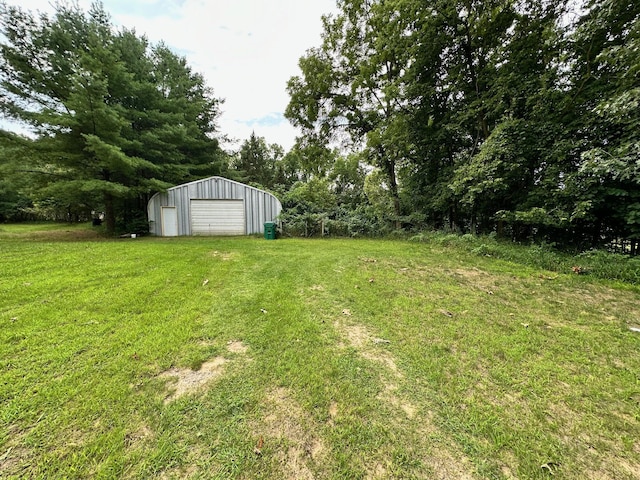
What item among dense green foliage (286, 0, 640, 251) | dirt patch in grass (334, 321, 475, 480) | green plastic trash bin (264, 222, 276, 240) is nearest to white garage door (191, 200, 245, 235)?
green plastic trash bin (264, 222, 276, 240)

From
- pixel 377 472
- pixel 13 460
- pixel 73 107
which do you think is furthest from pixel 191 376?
pixel 73 107

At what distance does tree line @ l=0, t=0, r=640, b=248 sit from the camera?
5.99 meters

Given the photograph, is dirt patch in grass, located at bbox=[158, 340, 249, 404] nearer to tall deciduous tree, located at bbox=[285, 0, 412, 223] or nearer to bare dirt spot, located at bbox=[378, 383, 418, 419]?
bare dirt spot, located at bbox=[378, 383, 418, 419]

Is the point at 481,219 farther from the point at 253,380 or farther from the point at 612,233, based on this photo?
the point at 253,380

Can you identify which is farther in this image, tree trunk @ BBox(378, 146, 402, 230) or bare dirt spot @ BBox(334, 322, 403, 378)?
tree trunk @ BBox(378, 146, 402, 230)

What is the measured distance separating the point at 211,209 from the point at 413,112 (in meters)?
10.6

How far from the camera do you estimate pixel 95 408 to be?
1.60 m

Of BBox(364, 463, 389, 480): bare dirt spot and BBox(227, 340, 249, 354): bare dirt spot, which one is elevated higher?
BBox(227, 340, 249, 354): bare dirt spot

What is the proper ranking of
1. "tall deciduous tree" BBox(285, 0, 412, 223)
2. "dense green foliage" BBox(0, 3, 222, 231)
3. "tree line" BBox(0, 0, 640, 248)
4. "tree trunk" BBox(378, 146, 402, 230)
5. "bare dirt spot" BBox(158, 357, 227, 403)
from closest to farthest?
"bare dirt spot" BBox(158, 357, 227, 403)
"tree line" BBox(0, 0, 640, 248)
"dense green foliage" BBox(0, 3, 222, 231)
"tall deciduous tree" BBox(285, 0, 412, 223)
"tree trunk" BBox(378, 146, 402, 230)

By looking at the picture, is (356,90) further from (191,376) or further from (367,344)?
(191,376)

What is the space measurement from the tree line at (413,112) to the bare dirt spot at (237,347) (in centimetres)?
743

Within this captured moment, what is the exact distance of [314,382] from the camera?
1916 millimetres

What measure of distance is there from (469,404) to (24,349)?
12.6ft

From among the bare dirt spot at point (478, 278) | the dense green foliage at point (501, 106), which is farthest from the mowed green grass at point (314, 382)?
the dense green foliage at point (501, 106)
